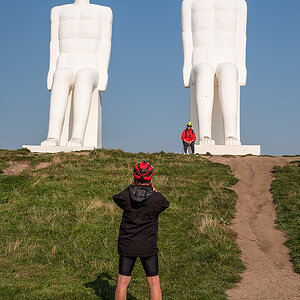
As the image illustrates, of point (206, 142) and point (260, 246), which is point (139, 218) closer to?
point (260, 246)

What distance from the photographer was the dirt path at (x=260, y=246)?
6258 mm

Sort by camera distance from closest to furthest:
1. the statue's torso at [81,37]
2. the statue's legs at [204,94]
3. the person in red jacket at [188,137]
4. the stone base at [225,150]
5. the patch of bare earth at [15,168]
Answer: the patch of bare earth at [15,168] → the person in red jacket at [188,137] → the stone base at [225,150] → the statue's legs at [204,94] → the statue's torso at [81,37]

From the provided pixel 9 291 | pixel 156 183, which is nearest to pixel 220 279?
pixel 9 291

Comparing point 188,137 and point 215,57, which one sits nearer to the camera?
point 188,137

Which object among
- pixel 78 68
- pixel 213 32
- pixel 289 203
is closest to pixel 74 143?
pixel 78 68

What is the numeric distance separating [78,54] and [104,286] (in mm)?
16783

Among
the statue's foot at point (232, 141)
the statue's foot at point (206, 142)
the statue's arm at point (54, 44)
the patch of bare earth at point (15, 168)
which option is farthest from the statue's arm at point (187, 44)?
the patch of bare earth at point (15, 168)

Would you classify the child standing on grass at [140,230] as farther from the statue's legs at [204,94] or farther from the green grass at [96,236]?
the statue's legs at [204,94]

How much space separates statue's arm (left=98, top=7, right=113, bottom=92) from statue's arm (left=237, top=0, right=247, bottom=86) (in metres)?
5.65

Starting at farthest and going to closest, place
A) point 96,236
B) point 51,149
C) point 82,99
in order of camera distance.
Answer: point 82,99 < point 51,149 < point 96,236

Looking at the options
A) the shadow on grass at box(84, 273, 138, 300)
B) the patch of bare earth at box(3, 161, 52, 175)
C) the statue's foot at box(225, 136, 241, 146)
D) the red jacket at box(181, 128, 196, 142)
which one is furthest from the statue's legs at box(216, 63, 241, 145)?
the shadow on grass at box(84, 273, 138, 300)

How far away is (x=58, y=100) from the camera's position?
21125 mm

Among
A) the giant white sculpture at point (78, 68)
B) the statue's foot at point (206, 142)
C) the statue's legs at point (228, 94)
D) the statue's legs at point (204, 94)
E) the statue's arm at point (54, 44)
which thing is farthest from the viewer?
the statue's arm at point (54, 44)

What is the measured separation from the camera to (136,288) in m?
6.37
